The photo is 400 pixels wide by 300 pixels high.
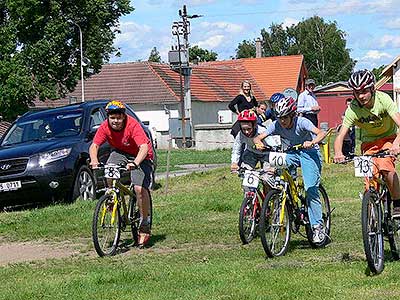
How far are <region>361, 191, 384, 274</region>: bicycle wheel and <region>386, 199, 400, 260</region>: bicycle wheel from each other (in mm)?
298

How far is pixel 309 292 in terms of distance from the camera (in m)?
7.41

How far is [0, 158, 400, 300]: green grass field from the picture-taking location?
7664 millimetres

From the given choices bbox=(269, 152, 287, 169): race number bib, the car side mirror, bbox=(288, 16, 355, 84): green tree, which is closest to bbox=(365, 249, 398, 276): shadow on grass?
bbox=(269, 152, 287, 169): race number bib

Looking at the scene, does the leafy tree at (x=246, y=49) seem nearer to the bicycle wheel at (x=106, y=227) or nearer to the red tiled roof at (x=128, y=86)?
the red tiled roof at (x=128, y=86)

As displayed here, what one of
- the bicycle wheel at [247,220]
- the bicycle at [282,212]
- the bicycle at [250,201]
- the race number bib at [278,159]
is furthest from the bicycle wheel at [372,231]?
the bicycle wheel at [247,220]

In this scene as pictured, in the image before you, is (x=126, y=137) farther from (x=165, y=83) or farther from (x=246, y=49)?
(x=246, y=49)

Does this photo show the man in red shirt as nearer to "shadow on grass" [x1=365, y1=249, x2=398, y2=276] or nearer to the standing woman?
"shadow on grass" [x1=365, y1=249, x2=398, y2=276]

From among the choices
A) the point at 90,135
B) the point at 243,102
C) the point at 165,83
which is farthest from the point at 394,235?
the point at 165,83

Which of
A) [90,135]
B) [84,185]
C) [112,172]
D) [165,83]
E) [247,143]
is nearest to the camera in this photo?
[112,172]

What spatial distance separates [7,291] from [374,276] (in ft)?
10.7

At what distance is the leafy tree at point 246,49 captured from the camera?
5217 inches

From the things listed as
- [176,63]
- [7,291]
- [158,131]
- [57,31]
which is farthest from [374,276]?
[158,131]

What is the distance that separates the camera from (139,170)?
35.3 ft

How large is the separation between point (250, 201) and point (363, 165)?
2441 mm
